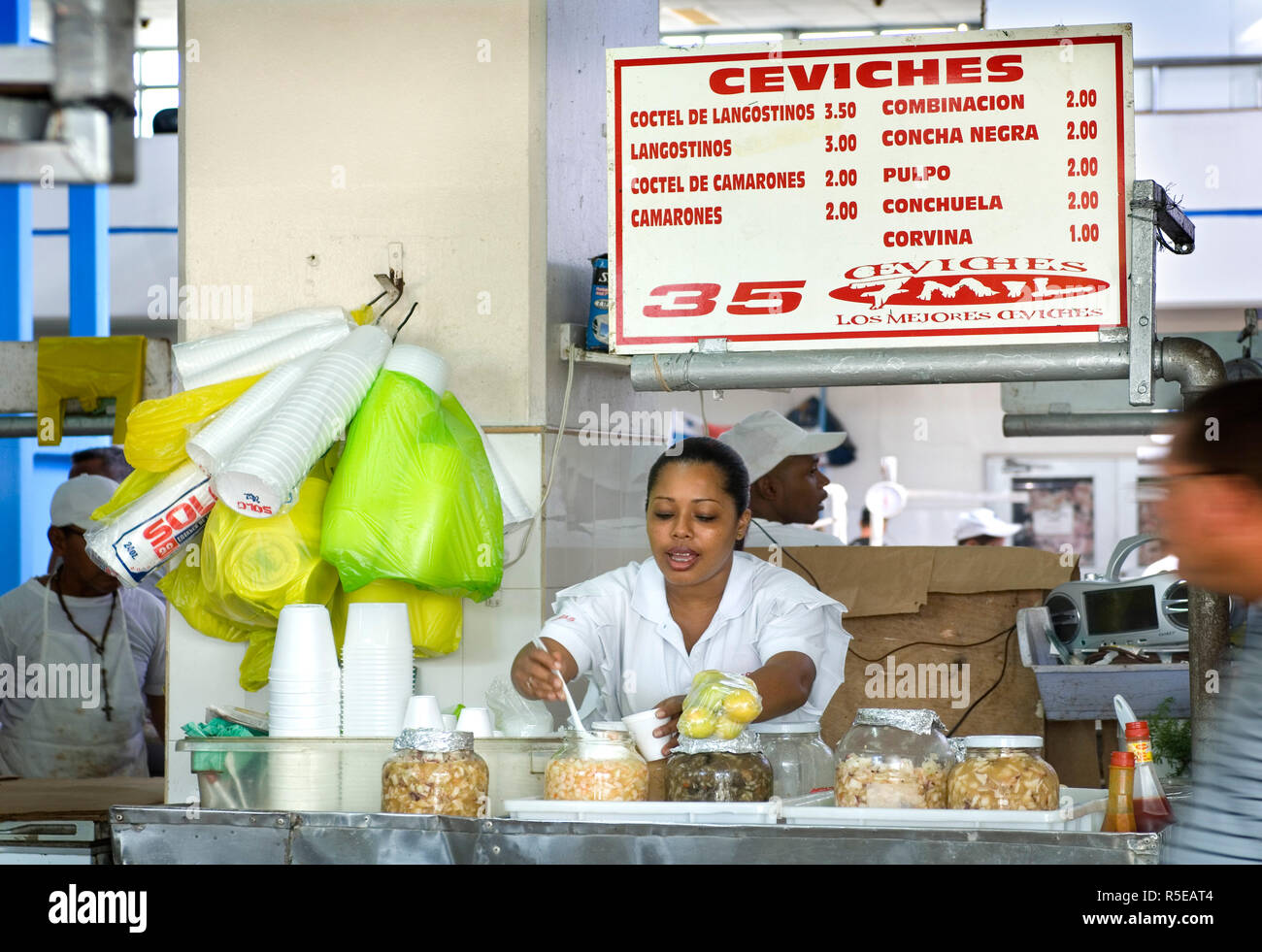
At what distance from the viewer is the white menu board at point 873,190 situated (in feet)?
8.07

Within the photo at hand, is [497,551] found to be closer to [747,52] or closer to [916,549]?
[747,52]

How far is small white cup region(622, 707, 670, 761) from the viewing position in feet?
7.34

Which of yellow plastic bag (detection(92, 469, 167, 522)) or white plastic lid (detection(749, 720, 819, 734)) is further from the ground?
yellow plastic bag (detection(92, 469, 167, 522))

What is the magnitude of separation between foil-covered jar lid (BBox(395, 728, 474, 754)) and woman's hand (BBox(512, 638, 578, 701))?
453 millimetres

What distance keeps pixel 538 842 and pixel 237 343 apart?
1411 mm

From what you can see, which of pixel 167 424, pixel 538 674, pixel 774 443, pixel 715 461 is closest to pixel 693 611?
pixel 715 461

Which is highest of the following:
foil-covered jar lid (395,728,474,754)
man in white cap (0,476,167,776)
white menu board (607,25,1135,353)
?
white menu board (607,25,1135,353)

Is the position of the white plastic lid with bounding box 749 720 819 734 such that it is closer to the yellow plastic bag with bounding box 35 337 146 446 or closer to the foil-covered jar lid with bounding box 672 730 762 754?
the foil-covered jar lid with bounding box 672 730 762 754

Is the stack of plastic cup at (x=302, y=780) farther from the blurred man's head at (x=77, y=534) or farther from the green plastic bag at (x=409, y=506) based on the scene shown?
the blurred man's head at (x=77, y=534)

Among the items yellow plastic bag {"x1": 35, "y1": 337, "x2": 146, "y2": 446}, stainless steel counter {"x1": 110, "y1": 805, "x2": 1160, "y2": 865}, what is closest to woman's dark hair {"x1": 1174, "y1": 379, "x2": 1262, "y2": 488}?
stainless steel counter {"x1": 110, "y1": 805, "x2": 1160, "y2": 865}

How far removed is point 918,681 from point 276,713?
2235mm

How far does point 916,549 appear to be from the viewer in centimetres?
414

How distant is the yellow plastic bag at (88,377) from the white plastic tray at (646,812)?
2.55 meters

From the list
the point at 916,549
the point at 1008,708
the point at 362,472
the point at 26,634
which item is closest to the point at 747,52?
the point at 362,472
